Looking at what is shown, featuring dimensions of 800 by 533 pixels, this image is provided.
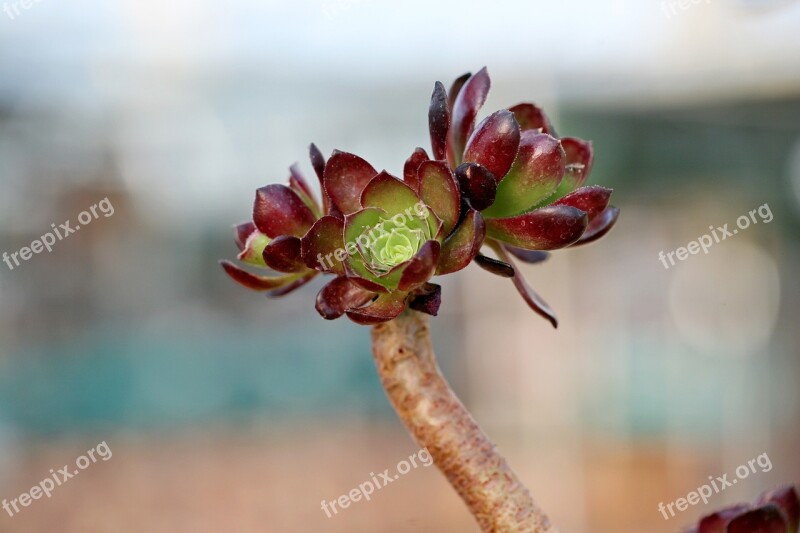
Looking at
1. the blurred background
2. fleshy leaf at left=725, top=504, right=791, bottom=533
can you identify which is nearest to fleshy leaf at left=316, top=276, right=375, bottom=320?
fleshy leaf at left=725, top=504, right=791, bottom=533

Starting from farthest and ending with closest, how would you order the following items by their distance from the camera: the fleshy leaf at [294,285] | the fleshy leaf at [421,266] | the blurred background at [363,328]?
the blurred background at [363,328]
the fleshy leaf at [294,285]
the fleshy leaf at [421,266]

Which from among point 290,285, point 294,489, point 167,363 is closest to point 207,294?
point 167,363

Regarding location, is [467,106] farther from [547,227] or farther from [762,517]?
[762,517]

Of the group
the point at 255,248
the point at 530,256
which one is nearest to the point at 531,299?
the point at 530,256

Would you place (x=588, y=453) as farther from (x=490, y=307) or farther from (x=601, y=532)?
(x=490, y=307)

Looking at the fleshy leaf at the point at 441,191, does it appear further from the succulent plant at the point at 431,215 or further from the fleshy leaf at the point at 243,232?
the fleshy leaf at the point at 243,232

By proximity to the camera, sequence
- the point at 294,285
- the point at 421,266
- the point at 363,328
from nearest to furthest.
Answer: the point at 421,266 < the point at 294,285 < the point at 363,328

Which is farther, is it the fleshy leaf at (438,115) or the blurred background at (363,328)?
the blurred background at (363,328)

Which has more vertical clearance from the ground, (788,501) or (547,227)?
(547,227)

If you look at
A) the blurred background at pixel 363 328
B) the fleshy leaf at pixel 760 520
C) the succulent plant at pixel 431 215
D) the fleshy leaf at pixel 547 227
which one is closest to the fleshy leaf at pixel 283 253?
the succulent plant at pixel 431 215
